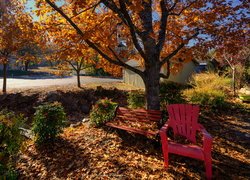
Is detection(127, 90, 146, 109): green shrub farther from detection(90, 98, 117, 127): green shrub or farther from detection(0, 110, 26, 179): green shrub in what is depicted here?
detection(0, 110, 26, 179): green shrub

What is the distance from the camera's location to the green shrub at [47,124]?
439cm

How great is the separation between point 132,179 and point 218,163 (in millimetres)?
1643

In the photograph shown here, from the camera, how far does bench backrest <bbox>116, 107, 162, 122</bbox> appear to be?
4.51 metres

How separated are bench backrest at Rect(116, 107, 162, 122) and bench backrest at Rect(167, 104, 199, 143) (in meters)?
0.43

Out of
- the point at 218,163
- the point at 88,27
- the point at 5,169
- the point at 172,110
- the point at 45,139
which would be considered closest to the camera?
the point at 5,169

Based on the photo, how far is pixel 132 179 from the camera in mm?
3119

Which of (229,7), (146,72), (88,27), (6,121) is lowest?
(6,121)

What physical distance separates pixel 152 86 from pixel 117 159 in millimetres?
2111

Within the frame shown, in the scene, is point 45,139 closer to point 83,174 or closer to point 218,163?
point 83,174

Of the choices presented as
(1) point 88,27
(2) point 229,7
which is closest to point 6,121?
(1) point 88,27

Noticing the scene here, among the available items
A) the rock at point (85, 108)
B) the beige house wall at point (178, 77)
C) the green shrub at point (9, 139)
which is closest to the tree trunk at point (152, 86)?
the green shrub at point (9, 139)

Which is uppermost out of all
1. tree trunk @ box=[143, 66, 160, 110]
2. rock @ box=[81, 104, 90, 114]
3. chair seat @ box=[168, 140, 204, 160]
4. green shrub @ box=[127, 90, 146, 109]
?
tree trunk @ box=[143, 66, 160, 110]

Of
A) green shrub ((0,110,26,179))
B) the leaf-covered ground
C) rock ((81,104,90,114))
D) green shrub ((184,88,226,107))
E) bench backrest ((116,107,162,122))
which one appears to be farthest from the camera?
rock ((81,104,90,114))

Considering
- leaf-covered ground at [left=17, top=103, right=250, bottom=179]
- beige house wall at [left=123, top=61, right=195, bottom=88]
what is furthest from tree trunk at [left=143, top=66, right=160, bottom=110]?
beige house wall at [left=123, top=61, right=195, bottom=88]
